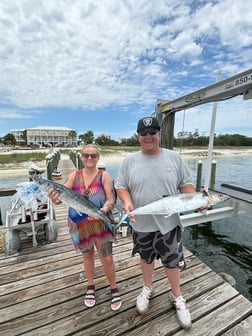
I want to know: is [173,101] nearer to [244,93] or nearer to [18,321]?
[244,93]

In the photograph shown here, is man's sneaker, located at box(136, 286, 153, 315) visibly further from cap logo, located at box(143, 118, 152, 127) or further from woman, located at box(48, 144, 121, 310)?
cap logo, located at box(143, 118, 152, 127)

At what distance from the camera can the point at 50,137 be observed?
71.3m

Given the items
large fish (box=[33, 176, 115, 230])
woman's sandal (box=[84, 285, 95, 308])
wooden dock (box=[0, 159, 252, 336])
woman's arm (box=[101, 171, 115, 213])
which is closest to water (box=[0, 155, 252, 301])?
wooden dock (box=[0, 159, 252, 336])

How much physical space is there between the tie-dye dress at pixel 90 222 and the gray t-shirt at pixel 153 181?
21cm

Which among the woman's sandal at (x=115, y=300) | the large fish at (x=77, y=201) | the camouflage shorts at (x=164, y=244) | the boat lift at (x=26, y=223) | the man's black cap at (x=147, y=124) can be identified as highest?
the man's black cap at (x=147, y=124)

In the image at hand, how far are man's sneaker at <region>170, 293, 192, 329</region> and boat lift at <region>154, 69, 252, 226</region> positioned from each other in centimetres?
239

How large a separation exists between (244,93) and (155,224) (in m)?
2.87

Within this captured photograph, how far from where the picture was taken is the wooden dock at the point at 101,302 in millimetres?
1684

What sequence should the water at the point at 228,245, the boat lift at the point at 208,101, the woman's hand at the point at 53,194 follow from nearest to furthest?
the woman's hand at the point at 53,194, the boat lift at the point at 208,101, the water at the point at 228,245

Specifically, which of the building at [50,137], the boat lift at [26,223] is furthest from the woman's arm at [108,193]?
the building at [50,137]


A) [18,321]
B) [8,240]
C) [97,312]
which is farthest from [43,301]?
[8,240]

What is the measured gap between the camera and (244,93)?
3.15 meters

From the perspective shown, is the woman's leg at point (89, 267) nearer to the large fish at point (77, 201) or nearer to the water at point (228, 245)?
the large fish at point (77, 201)

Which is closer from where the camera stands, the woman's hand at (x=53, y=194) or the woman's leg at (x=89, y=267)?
the woman's hand at (x=53, y=194)
